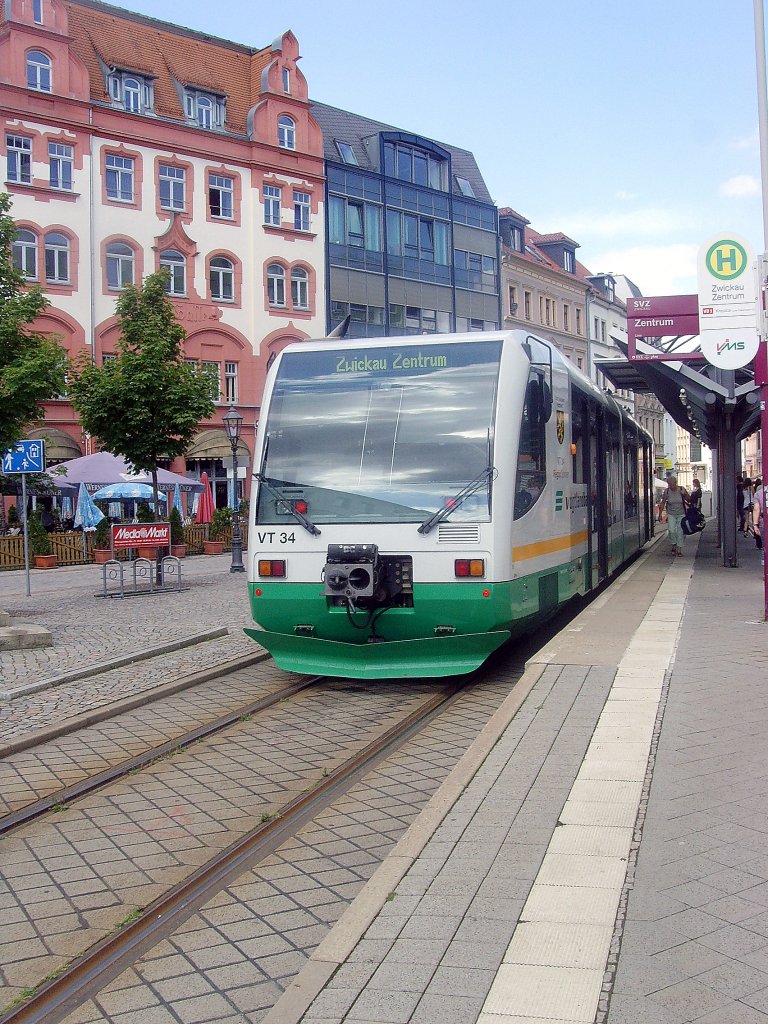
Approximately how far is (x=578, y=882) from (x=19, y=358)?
13106 millimetres

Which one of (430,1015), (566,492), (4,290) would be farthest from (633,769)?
(4,290)

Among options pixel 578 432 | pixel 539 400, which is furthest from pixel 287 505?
pixel 578 432

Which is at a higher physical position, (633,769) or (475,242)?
(475,242)

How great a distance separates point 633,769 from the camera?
5.28m

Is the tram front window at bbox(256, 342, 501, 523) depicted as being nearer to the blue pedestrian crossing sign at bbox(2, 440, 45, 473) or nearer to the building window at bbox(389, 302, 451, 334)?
the blue pedestrian crossing sign at bbox(2, 440, 45, 473)

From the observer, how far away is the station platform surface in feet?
10.3

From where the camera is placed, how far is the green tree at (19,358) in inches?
583

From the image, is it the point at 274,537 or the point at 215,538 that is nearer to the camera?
the point at 274,537

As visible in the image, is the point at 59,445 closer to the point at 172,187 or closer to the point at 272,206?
the point at 172,187

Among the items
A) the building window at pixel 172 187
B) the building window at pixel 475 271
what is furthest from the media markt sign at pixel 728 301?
the building window at pixel 475 271

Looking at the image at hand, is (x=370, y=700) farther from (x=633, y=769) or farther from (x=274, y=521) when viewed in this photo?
(x=633, y=769)

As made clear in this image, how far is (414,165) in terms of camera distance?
50.8 meters

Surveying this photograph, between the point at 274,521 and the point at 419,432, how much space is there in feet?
4.70

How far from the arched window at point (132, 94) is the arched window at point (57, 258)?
20.8ft
